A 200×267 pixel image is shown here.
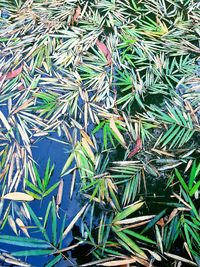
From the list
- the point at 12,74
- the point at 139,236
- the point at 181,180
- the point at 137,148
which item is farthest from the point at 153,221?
the point at 12,74

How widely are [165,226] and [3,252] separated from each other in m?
0.66

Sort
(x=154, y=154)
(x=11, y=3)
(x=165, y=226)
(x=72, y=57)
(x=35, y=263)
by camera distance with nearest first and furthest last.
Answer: (x=35, y=263)
(x=165, y=226)
(x=154, y=154)
(x=72, y=57)
(x=11, y=3)

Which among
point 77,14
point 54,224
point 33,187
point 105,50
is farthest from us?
point 77,14

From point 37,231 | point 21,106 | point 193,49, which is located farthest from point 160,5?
point 37,231

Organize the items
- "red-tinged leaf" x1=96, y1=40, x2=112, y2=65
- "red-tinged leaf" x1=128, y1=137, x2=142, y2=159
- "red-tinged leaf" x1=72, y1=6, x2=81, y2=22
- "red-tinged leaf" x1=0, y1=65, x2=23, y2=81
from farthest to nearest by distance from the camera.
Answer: "red-tinged leaf" x1=72, y1=6, x2=81, y2=22 < "red-tinged leaf" x1=96, y1=40, x2=112, y2=65 < "red-tinged leaf" x1=0, y1=65, x2=23, y2=81 < "red-tinged leaf" x1=128, y1=137, x2=142, y2=159

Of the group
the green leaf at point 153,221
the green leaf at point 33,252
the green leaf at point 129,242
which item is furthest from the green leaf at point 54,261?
the green leaf at point 153,221

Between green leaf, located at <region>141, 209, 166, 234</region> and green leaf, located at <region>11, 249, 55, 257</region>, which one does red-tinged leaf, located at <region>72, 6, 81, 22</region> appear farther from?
green leaf, located at <region>11, 249, 55, 257</region>

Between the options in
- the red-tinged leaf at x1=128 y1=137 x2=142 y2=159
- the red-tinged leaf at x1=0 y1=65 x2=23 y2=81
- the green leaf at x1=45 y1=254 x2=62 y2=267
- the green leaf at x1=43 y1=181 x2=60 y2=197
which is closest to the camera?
the green leaf at x1=45 y1=254 x2=62 y2=267

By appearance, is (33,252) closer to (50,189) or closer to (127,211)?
(50,189)

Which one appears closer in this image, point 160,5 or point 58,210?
point 58,210

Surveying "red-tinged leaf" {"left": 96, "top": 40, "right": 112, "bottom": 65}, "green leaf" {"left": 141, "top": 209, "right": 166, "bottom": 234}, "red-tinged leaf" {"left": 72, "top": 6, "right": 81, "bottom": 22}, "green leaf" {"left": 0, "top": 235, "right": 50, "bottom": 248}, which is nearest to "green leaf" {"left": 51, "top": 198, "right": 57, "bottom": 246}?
"green leaf" {"left": 0, "top": 235, "right": 50, "bottom": 248}

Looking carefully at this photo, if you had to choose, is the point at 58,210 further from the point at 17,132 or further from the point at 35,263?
the point at 17,132

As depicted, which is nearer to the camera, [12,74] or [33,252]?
[33,252]

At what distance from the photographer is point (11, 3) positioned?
8.18 ft
